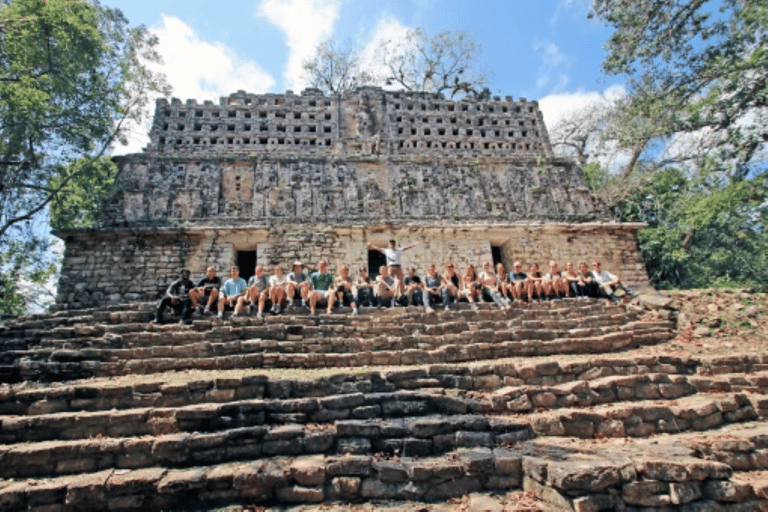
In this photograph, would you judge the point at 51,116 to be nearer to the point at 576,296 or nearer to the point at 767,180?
the point at 576,296

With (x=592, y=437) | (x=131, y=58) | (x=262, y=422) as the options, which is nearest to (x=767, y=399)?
(x=592, y=437)

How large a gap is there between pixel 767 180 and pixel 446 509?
14877 millimetres

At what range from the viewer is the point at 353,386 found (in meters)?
5.69

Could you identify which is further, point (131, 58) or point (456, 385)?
point (131, 58)

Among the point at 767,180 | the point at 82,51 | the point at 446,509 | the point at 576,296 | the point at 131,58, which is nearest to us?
the point at 446,509

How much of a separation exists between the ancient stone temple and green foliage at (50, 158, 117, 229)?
3.06ft

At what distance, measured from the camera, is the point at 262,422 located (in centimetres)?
507

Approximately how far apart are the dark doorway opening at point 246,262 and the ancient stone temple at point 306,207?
0.04 metres

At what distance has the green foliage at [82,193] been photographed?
14656 millimetres

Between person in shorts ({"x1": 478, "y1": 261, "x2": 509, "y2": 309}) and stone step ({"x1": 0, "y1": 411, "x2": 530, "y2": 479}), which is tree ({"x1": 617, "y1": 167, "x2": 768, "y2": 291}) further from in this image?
stone step ({"x1": 0, "y1": 411, "x2": 530, "y2": 479})

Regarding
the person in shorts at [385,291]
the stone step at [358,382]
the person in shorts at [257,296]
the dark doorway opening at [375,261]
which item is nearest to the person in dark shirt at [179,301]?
the person in shorts at [257,296]

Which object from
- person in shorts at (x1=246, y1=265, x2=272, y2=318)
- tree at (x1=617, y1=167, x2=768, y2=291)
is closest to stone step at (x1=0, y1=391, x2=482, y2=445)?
person in shorts at (x1=246, y1=265, x2=272, y2=318)

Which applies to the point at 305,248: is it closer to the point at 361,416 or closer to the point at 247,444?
the point at 361,416

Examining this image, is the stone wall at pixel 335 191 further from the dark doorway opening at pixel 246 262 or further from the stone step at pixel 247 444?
the stone step at pixel 247 444
